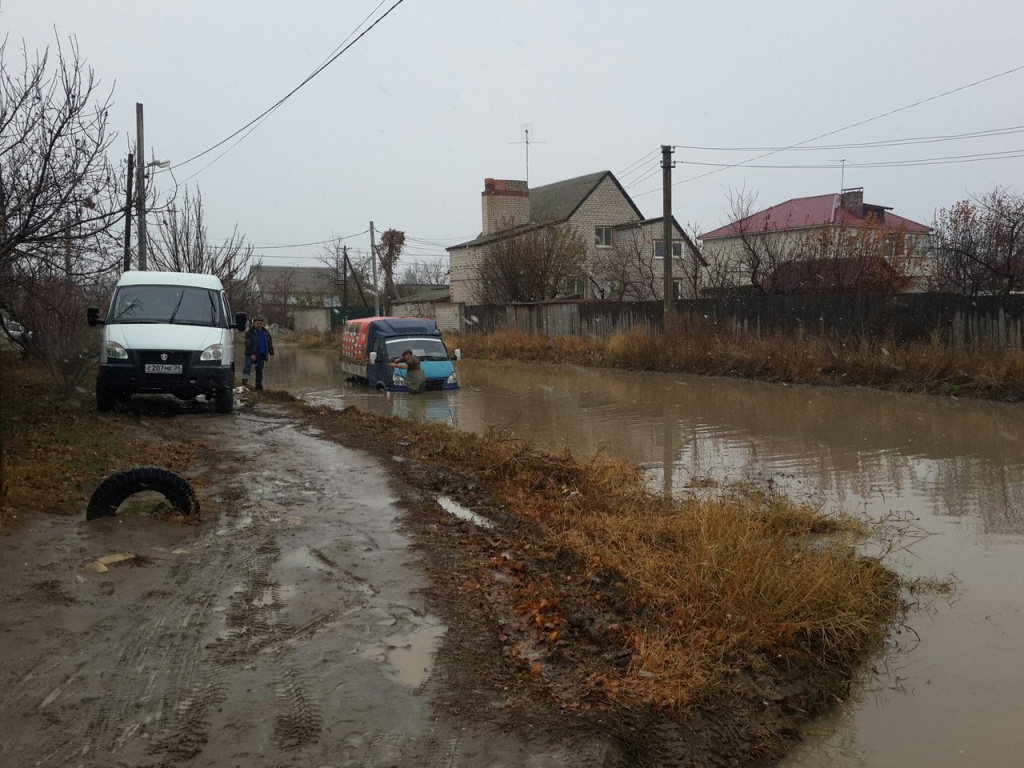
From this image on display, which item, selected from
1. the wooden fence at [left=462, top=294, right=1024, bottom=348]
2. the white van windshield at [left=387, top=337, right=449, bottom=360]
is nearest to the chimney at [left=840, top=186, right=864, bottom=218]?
the wooden fence at [left=462, top=294, right=1024, bottom=348]

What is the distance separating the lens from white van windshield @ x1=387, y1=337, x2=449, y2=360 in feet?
67.5

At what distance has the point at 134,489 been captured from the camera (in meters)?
6.70

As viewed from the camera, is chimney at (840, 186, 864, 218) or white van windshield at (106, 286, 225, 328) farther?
chimney at (840, 186, 864, 218)

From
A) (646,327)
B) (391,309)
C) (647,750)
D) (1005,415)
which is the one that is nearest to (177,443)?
(647,750)

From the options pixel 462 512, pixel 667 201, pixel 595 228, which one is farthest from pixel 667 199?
pixel 595 228

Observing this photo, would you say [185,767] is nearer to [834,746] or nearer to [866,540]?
[834,746]

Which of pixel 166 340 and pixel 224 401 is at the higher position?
pixel 166 340

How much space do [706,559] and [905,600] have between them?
4.70 feet

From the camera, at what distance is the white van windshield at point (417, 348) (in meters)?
20.6

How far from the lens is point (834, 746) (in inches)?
166

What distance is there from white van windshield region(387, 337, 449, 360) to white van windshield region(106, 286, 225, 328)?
6.25 metres

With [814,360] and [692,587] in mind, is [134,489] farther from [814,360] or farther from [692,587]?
[814,360]

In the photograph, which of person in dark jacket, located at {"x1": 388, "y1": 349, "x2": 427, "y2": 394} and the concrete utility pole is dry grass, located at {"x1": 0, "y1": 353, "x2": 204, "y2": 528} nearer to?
person in dark jacket, located at {"x1": 388, "y1": 349, "x2": 427, "y2": 394}

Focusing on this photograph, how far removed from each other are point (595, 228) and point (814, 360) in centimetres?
A: 2648
